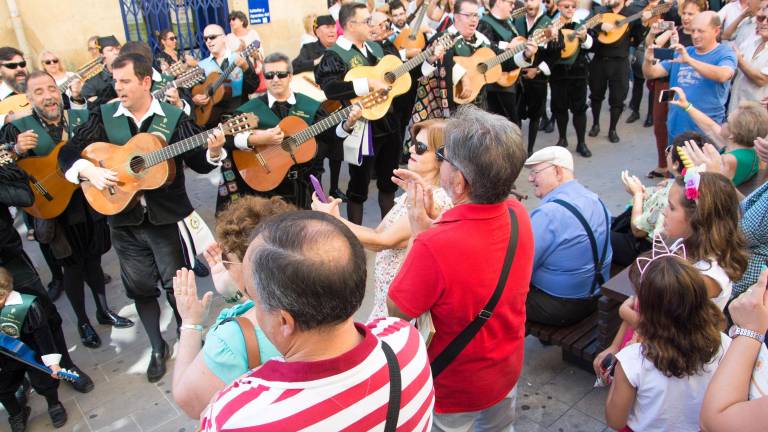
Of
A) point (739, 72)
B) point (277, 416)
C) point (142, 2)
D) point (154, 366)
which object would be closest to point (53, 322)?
point (154, 366)

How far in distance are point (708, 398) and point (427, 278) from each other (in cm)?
94

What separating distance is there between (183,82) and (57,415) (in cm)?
296

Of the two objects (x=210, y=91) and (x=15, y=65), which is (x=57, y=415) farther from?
(x=210, y=91)

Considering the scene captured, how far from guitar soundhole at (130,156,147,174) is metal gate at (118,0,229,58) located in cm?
611

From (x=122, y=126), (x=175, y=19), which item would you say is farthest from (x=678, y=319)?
(x=175, y=19)

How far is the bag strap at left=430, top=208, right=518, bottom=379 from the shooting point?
2.09 meters

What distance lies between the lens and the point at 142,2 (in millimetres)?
9094

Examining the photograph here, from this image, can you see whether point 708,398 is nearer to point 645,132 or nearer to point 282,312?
point 282,312

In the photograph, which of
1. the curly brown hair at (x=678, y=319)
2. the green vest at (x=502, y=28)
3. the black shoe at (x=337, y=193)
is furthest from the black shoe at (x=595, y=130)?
the curly brown hair at (x=678, y=319)

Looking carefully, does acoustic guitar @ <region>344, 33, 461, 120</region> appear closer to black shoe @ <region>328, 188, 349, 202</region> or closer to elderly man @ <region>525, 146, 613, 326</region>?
black shoe @ <region>328, 188, 349, 202</region>

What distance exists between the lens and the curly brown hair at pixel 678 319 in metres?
1.97

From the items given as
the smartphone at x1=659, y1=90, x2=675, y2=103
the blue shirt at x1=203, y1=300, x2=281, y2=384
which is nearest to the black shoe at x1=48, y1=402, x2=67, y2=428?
the blue shirt at x1=203, y1=300, x2=281, y2=384

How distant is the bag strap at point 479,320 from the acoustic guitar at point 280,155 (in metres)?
2.51

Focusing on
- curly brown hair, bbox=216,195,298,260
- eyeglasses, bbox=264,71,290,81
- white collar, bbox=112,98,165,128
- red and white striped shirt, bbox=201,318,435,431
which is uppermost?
red and white striped shirt, bbox=201,318,435,431
